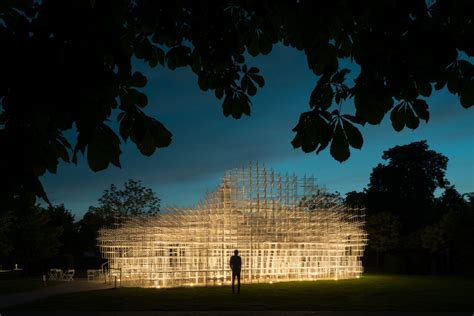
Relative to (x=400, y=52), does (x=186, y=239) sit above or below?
below

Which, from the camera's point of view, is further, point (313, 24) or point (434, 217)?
point (434, 217)

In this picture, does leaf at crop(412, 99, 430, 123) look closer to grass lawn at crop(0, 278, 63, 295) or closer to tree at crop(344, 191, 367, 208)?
grass lawn at crop(0, 278, 63, 295)

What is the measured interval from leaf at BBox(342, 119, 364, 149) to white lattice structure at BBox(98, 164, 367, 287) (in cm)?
1889

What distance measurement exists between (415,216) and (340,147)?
158ft

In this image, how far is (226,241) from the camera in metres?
23.0

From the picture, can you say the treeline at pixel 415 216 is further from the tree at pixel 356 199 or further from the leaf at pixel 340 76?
the leaf at pixel 340 76

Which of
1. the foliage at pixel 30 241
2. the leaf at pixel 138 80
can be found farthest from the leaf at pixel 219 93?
the foliage at pixel 30 241

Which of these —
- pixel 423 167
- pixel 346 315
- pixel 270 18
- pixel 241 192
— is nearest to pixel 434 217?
pixel 423 167

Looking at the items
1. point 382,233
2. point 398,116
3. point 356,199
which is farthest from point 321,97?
point 356,199

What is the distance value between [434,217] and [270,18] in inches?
1786

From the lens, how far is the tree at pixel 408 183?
4918cm

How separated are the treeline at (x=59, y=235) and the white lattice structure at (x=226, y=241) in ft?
21.9

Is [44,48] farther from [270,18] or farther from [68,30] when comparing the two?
[270,18]

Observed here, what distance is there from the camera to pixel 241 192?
23469 millimetres
